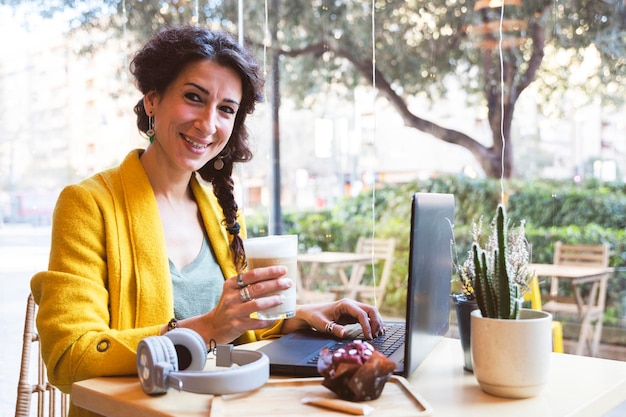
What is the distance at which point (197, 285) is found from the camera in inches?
65.6

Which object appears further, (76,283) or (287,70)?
(287,70)

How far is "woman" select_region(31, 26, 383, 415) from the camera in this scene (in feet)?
4.14

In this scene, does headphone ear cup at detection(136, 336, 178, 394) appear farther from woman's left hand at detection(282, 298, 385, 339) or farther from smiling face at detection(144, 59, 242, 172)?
smiling face at detection(144, 59, 242, 172)

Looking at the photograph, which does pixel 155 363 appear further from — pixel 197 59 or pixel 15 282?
pixel 15 282

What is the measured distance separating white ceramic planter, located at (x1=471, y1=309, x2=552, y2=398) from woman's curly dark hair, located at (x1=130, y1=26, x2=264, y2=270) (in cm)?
84

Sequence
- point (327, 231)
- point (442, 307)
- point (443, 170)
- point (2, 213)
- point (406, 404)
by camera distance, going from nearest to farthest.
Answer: point (406, 404) → point (442, 307) → point (2, 213) → point (443, 170) → point (327, 231)

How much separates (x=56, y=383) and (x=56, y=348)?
0.29 feet

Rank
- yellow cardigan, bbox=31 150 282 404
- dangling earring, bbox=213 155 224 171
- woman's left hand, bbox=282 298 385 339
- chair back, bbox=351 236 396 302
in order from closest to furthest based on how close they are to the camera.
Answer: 1. yellow cardigan, bbox=31 150 282 404
2. woman's left hand, bbox=282 298 385 339
3. dangling earring, bbox=213 155 224 171
4. chair back, bbox=351 236 396 302

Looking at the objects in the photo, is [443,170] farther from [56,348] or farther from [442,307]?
[56,348]

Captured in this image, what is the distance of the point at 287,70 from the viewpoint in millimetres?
5895

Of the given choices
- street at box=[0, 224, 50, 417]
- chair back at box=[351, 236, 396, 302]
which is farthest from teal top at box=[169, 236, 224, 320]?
chair back at box=[351, 236, 396, 302]

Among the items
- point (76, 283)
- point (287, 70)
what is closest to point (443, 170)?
point (287, 70)

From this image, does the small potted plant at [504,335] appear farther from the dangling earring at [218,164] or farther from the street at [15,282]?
the street at [15,282]

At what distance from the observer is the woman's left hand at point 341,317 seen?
1492 mm
